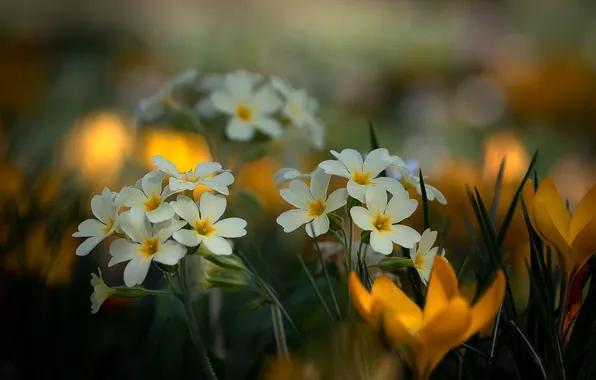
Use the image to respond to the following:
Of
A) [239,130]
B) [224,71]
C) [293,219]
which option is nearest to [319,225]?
[293,219]

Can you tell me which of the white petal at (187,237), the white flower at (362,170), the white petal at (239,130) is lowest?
the white petal at (239,130)

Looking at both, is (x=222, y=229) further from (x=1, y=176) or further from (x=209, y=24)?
(x=209, y=24)

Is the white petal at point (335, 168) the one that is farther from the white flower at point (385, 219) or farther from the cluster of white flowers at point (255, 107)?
the cluster of white flowers at point (255, 107)

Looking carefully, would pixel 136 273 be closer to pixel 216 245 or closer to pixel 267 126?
pixel 216 245

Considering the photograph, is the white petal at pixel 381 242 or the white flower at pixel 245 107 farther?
the white flower at pixel 245 107

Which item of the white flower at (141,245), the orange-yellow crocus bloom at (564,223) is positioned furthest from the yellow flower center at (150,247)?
the orange-yellow crocus bloom at (564,223)

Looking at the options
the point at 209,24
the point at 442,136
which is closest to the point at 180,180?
the point at 442,136
